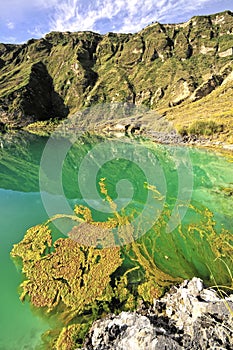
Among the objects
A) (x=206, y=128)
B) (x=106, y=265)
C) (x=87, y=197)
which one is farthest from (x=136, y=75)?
(x=106, y=265)

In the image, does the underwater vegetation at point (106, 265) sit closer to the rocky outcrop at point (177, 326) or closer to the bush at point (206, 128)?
the rocky outcrop at point (177, 326)

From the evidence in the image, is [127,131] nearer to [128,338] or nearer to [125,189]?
[125,189]

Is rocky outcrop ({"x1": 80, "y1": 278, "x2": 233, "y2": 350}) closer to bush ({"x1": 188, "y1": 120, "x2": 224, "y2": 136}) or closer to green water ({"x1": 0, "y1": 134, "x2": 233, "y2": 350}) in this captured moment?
green water ({"x1": 0, "y1": 134, "x2": 233, "y2": 350})

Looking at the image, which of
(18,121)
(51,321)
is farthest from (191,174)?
(18,121)

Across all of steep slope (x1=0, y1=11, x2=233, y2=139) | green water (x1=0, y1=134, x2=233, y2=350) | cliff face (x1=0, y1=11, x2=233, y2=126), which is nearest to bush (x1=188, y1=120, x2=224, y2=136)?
green water (x1=0, y1=134, x2=233, y2=350)

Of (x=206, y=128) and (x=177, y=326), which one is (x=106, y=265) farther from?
(x=206, y=128)
